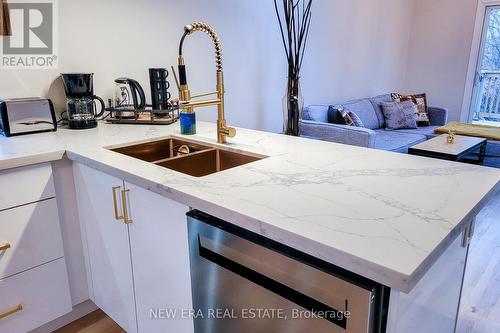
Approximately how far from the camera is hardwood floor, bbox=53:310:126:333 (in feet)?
5.95

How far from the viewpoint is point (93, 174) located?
150cm

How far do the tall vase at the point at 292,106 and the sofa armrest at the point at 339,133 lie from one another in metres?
0.30

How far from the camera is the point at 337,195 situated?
99cm

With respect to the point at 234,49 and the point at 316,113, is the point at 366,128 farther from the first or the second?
the point at 234,49

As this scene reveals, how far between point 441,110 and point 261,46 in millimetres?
3098

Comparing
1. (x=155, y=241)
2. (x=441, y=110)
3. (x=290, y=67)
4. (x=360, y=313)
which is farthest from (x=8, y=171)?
(x=441, y=110)

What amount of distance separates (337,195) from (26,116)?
153 cm

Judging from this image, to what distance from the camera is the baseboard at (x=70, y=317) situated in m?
1.77

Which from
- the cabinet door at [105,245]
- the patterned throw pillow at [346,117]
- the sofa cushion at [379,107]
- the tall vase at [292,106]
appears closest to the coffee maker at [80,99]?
the cabinet door at [105,245]

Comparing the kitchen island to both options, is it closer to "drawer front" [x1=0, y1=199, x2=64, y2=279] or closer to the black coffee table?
"drawer front" [x1=0, y1=199, x2=64, y2=279]

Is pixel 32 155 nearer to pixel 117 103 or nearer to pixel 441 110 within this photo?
pixel 117 103

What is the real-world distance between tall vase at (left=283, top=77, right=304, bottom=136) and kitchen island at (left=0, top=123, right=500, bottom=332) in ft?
4.47
